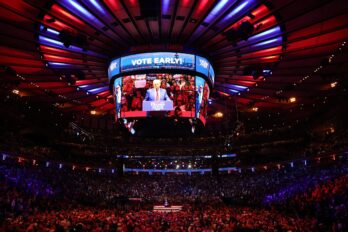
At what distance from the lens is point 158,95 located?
1672 cm

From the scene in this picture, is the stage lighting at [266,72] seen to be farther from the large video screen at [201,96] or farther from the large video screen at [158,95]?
the large video screen at [158,95]

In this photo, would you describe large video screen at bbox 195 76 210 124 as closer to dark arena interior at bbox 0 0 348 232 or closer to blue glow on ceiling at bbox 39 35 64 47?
dark arena interior at bbox 0 0 348 232

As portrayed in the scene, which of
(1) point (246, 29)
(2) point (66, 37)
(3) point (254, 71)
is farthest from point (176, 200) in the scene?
(1) point (246, 29)

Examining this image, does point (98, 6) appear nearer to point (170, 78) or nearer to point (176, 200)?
point (170, 78)

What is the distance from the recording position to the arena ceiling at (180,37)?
12.7 meters

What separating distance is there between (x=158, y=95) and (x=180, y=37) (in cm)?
349

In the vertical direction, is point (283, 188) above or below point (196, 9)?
below

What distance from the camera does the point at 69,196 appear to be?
31531 mm

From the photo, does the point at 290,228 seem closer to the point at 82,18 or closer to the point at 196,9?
the point at 196,9

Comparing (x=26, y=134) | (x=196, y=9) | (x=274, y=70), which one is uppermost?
(x=196, y=9)

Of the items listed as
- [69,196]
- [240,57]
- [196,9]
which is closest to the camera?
[196,9]

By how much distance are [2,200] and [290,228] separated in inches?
768

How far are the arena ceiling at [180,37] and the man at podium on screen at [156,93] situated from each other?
2059mm

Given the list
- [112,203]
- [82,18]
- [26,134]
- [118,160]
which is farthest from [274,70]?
[26,134]
